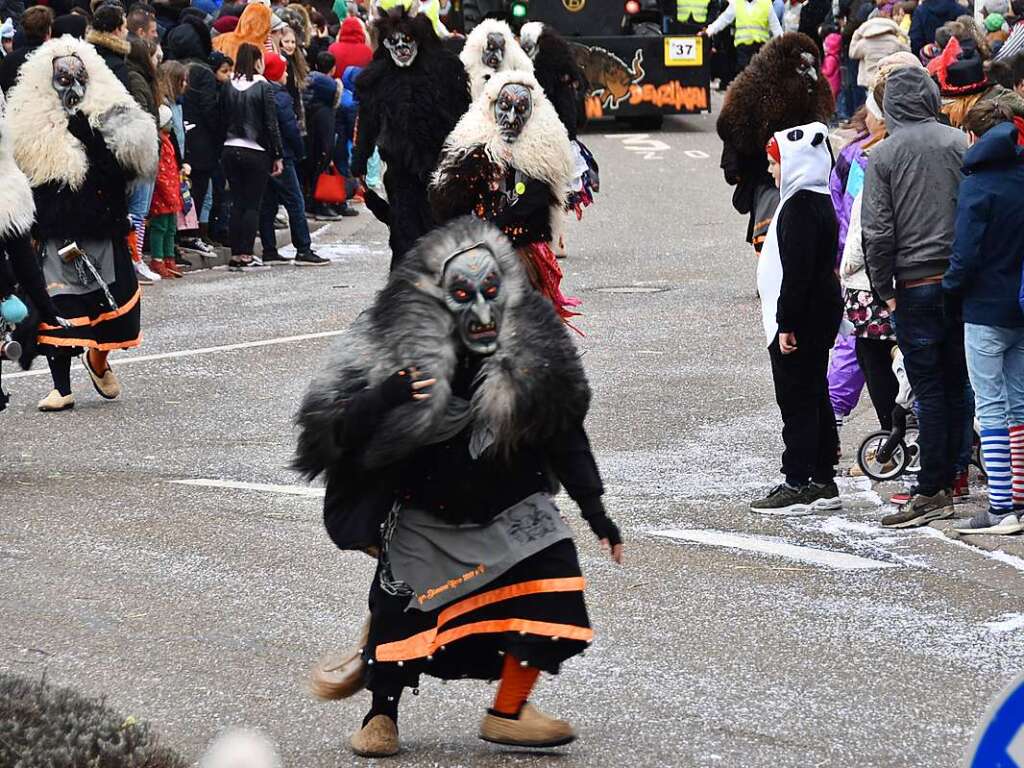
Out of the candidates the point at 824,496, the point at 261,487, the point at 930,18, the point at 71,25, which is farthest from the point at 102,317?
the point at 930,18

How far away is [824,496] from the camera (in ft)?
28.2

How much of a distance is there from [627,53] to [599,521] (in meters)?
21.9

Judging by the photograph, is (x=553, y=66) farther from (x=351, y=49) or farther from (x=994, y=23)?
(x=351, y=49)

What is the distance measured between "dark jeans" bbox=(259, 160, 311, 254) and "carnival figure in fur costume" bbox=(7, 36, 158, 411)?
5966 millimetres

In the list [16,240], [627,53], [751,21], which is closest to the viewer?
[16,240]

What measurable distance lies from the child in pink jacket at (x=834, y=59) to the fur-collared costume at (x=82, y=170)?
16.5m

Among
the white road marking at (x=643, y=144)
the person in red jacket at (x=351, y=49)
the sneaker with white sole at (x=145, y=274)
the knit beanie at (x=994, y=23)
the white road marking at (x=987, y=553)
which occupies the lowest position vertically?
the white road marking at (x=643, y=144)

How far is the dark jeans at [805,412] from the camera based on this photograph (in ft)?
27.6

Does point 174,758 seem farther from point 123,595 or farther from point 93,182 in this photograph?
point 93,182

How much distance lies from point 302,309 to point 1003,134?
8043 millimetres

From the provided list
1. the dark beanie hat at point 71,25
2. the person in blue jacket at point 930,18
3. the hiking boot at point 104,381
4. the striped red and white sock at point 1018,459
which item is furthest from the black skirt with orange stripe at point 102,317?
the person in blue jacket at point 930,18

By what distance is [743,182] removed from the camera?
34.2 feet

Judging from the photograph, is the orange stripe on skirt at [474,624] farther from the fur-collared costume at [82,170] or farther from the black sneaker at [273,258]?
the black sneaker at [273,258]

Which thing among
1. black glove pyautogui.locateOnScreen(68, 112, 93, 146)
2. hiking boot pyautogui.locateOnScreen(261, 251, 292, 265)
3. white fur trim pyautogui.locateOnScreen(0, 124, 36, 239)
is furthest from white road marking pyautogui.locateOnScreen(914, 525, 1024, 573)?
hiking boot pyautogui.locateOnScreen(261, 251, 292, 265)
